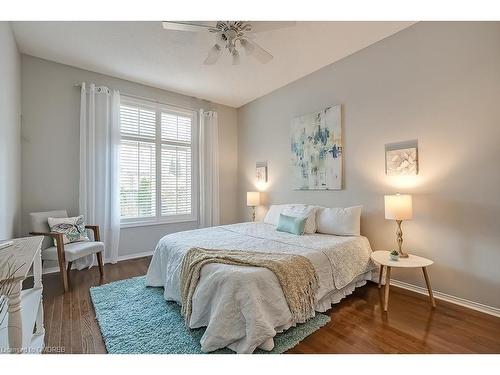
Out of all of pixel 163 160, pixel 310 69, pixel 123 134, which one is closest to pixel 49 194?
pixel 123 134

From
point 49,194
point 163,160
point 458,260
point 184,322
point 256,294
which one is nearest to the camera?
point 256,294

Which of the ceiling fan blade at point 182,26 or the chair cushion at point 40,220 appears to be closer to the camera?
the ceiling fan blade at point 182,26

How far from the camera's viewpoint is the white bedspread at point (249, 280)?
5.41 ft

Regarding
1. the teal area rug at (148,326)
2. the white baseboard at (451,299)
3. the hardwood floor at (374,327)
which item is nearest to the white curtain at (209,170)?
the teal area rug at (148,326)

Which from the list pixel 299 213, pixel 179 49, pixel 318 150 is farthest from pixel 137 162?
pixel 318 150

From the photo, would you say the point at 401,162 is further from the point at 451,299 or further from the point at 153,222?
the point at 153,222

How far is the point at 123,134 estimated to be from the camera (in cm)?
391

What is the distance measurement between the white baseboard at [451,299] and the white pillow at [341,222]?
618 millimetres

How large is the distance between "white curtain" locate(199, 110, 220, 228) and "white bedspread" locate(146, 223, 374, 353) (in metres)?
1.43

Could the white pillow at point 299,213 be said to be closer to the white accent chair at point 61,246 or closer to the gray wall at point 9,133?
the white accent chair at point 61,246

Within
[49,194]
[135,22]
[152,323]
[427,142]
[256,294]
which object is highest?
[135,22]

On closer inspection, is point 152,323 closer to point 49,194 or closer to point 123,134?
point 49,194

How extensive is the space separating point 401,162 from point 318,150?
1.15m

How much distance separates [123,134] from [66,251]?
1990 mm
